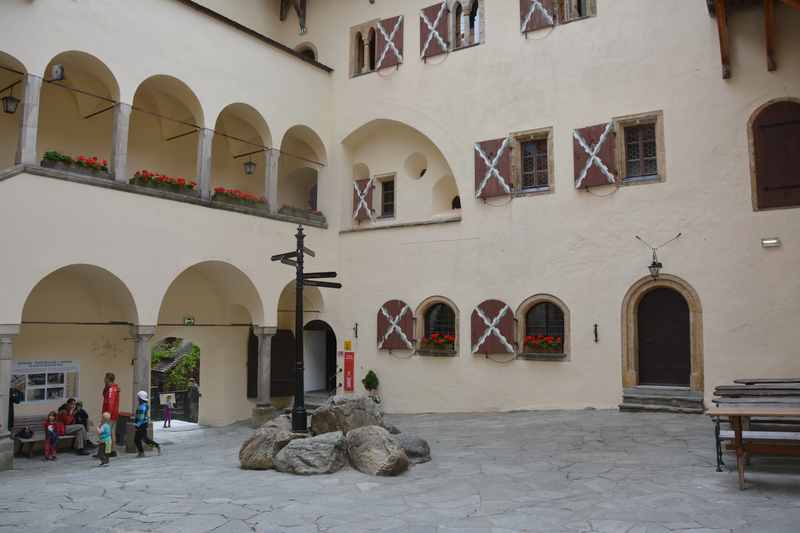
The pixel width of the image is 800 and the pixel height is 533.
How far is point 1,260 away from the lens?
11.3m

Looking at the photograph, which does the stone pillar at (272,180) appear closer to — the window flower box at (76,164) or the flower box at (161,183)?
the flower box at (161,183)

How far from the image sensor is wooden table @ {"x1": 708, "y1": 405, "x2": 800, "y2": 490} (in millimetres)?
6906

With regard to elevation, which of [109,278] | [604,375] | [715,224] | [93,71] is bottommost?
[604,375]

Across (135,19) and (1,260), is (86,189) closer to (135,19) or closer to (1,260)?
(1,260)

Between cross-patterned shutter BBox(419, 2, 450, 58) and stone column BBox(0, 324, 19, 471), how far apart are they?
37.0ft

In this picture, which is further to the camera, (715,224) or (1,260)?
(715,224)

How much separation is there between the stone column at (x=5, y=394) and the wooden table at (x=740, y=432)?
10.4 meters

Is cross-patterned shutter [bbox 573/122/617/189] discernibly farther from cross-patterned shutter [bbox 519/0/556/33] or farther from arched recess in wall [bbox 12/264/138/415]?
arched recess in wall [bbox 12/264/138/415]

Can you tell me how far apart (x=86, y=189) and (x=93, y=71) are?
2854 millimetres

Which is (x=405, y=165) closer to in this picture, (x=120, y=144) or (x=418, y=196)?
(x=418, y=196)

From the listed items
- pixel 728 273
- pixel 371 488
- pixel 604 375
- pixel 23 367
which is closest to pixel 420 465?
pixel 371 488

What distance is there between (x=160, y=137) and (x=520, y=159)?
8.98 meters

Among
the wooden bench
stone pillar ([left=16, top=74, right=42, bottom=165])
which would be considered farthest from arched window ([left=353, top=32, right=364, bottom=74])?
the wooden bench

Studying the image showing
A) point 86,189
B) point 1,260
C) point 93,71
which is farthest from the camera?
point 93,71
